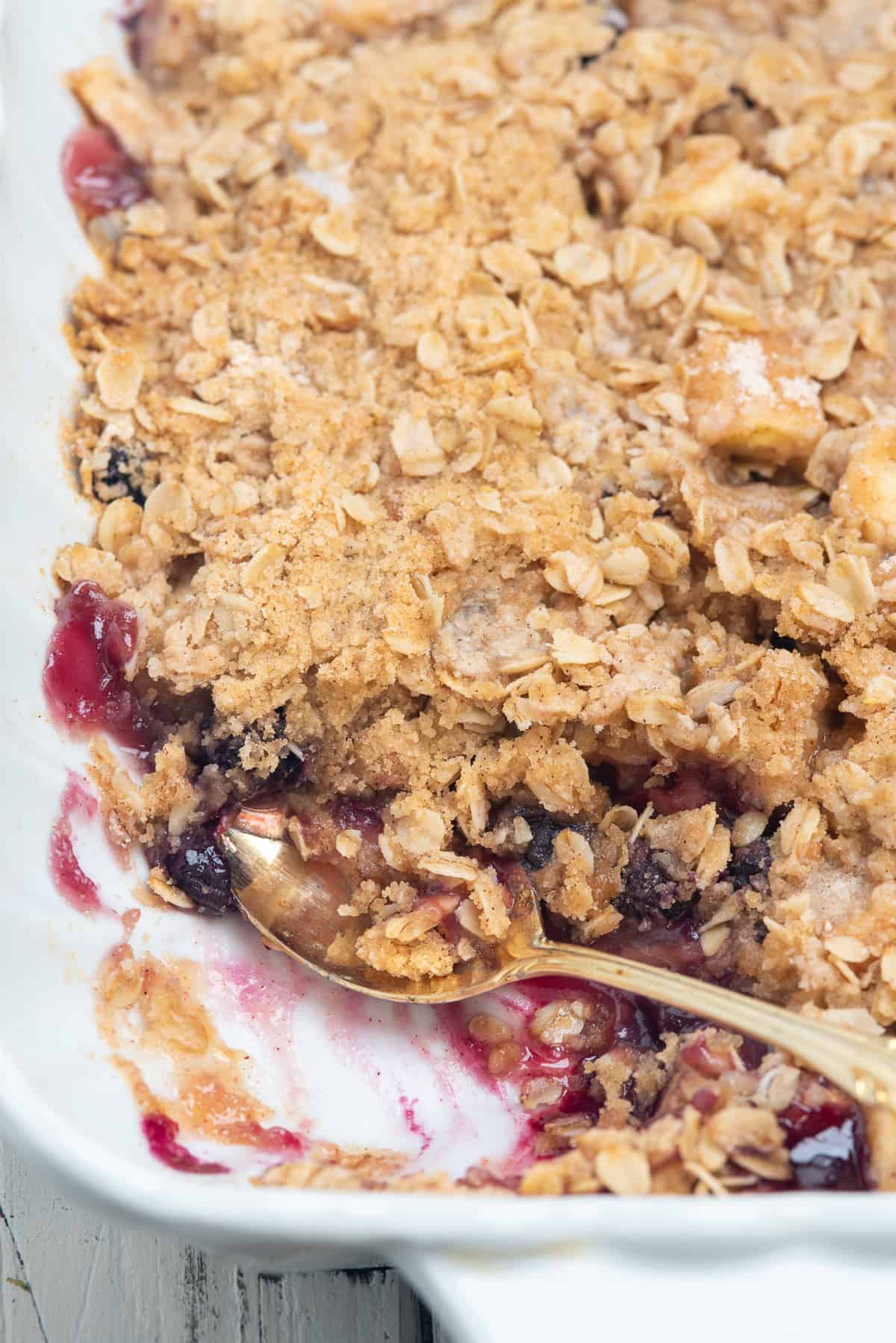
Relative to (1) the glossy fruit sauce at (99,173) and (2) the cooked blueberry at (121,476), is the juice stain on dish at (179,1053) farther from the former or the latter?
(1) the glossy fruit sauce at (99,173)

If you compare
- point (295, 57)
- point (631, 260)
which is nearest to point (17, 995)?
point (631, 260)

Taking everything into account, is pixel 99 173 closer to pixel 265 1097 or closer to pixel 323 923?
pixel 323 923

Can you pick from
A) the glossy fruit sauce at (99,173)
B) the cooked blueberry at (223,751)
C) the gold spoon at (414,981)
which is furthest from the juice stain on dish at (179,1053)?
the glossy fruit sauce at (99,173)

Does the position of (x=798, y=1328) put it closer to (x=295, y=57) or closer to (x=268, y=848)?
(x=268, y=848)

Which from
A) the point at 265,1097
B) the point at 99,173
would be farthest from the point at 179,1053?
the point at 99,173

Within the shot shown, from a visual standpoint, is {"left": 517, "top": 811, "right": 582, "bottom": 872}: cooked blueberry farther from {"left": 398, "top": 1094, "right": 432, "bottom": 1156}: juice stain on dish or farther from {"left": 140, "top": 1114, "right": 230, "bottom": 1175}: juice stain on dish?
{"left": 140, "top": 1114, "right": 230, "bottom": 1175}: juice stain on dish

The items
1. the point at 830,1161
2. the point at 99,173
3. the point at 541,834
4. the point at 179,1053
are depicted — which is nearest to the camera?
the point at 830,1161

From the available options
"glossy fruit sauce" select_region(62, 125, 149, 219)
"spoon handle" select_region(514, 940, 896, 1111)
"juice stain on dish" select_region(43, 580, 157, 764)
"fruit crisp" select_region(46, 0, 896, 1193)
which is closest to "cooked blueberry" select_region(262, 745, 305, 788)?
"fruit crisp" select_region(46, 0, 896, 1193)
